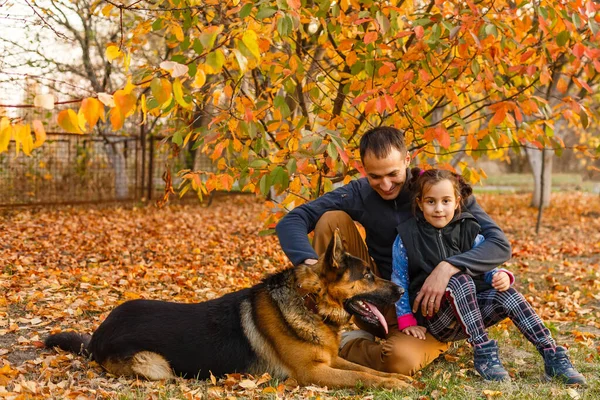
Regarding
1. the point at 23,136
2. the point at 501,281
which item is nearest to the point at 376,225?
the point at 501,281

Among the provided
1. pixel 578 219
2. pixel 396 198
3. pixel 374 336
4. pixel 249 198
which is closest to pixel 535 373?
pixel 374 336

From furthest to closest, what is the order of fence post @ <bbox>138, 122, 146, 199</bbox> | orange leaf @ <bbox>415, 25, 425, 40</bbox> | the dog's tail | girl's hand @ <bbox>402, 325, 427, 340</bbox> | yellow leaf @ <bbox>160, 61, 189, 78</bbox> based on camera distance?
fence post @ <bbox>138, 122, 146, 199</bbox> < orange leaf @ <bbox>415, 25, 425, 40</bbox> < the dog's tail < girl's hand @ <bbox>402, 325, 427, 340</bbox> < yellow leaf @ <bbox>160, 61, 189, 78</bbox>

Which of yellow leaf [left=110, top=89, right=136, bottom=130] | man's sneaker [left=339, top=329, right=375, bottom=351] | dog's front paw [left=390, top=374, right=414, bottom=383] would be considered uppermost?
yellow leaf [left=110, top=89, right=136, bottom=130]

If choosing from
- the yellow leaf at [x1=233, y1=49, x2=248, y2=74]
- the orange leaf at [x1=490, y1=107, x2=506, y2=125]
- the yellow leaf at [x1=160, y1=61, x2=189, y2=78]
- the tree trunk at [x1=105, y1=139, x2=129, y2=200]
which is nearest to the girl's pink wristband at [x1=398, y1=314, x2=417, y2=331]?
the orange leaf at [x1=490, y1=107, x2=506, y2=125]

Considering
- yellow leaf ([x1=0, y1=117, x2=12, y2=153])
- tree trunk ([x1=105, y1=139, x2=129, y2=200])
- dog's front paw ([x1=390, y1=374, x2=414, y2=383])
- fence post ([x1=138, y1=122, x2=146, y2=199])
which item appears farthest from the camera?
fence post ([x1=138, y1=122, x2=146, y2=199])

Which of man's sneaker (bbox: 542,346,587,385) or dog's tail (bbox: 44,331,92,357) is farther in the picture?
dog's tail (bbox: 44,331,92,357)

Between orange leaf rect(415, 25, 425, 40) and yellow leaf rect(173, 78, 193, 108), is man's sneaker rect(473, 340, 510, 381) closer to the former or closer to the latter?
orange leaf rect(415, 25, 425, 40)

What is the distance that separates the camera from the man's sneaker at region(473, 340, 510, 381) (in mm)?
3797

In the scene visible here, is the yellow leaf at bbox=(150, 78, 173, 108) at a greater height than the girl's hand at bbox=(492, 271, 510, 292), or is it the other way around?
the yellow leaf at bbox=(150, 78, 173, 108)

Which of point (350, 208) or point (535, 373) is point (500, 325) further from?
point (350, 208)

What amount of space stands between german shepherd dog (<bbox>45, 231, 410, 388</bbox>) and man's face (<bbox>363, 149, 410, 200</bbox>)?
26.4 inches

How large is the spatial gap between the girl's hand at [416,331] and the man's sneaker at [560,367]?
771 millimetres

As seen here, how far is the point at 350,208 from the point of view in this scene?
451cm

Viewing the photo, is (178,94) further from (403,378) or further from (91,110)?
(403,378)
